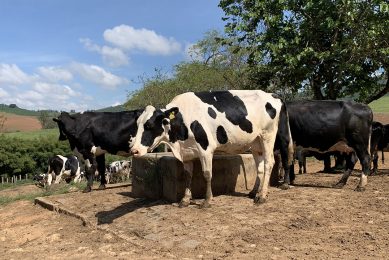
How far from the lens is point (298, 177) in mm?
11641

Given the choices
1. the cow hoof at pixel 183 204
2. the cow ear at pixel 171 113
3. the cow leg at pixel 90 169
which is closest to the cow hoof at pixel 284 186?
the cow hoof at pixel 183 204

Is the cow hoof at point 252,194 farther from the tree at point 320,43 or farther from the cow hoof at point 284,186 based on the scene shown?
the tree at point 320,43

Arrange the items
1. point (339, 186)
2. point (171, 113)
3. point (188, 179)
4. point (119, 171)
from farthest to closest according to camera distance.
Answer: point (119, 171)
point (339, 186)
point (188, 179)
point (171, 113)

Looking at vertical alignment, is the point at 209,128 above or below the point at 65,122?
below

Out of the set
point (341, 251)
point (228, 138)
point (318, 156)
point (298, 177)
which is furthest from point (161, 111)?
point (318, 156)

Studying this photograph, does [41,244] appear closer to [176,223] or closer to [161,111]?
[176,223]

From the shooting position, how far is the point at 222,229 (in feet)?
21.4

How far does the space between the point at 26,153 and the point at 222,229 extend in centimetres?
3970

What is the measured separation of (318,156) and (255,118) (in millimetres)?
9937

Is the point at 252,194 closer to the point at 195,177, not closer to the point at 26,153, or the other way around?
the point at 195,177

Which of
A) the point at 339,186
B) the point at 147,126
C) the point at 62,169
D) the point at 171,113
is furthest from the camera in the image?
the point at 62,169

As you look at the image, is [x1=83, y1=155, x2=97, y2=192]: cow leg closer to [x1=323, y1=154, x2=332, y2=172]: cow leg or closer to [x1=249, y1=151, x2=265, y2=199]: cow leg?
[x1=249, y1=151, x2=265, y2=199]: cow leg

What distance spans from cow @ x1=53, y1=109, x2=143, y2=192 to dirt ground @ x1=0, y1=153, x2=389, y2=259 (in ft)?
7.61

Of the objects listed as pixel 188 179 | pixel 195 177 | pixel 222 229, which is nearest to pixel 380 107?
pixel 195 177
